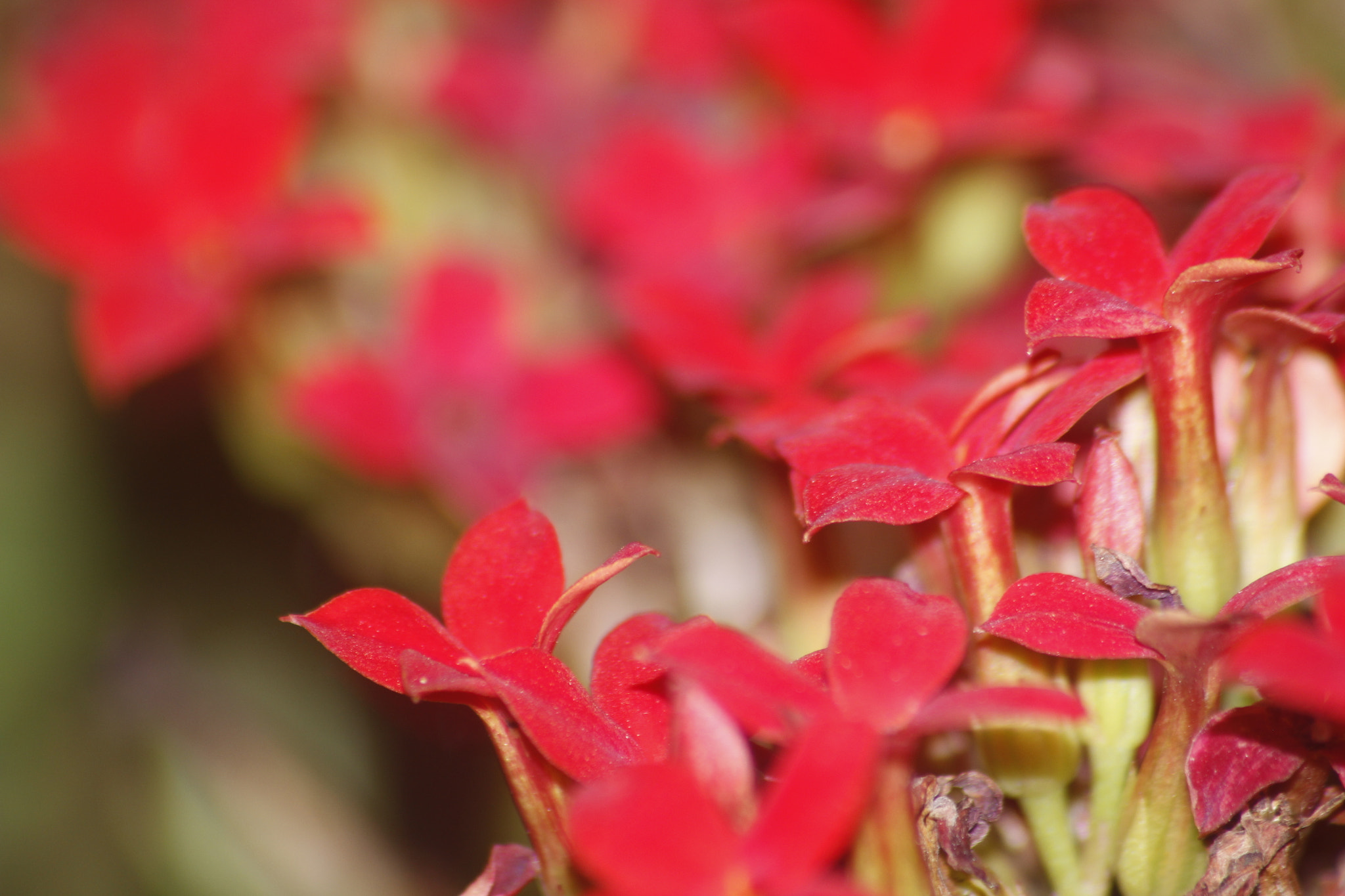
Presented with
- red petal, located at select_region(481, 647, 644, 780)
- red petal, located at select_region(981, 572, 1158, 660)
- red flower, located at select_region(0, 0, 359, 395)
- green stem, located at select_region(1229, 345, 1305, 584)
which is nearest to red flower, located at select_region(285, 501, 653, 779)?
red petal, located at select_region(481, 647, 644, 780)

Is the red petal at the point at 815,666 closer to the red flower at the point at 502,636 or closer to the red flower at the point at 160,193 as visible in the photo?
the red flower at the point at 502,636

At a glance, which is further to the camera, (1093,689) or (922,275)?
(922,275)

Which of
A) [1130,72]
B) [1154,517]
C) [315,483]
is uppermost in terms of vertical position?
[1130,72]

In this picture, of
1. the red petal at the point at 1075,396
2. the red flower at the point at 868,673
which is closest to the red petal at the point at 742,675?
the red flower at the point at 868,673

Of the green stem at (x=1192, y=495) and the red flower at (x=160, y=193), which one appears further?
the red flower at (x=160, y=193)

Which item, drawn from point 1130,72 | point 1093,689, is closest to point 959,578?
point 1093,689

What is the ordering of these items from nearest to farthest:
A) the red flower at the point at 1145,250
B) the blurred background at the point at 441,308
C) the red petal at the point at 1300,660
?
the red petal at the point at 1300,660 → the red flower at the point at 1145,250 → the blurred background at the point at 441,308

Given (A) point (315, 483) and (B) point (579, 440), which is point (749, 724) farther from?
(A) point (315, 483)

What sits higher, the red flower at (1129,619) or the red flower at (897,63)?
the red flower at (897,63)
